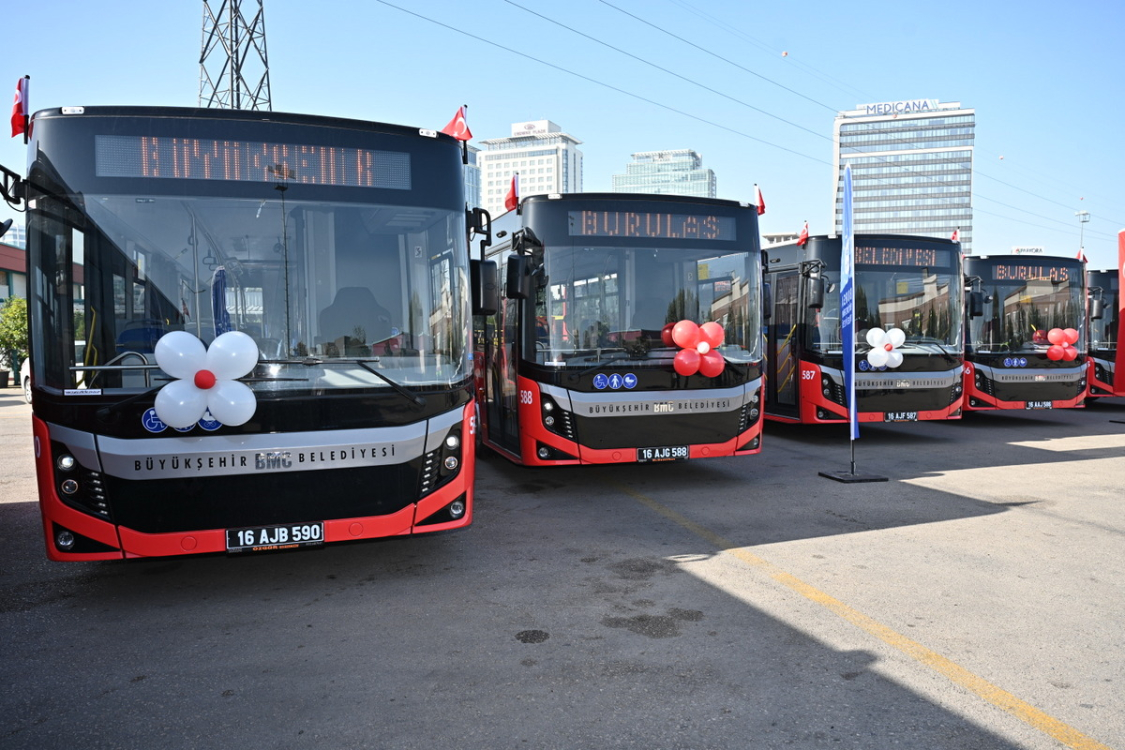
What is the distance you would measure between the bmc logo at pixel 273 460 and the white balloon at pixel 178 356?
565 millimetres

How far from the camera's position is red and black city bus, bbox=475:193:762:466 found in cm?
825

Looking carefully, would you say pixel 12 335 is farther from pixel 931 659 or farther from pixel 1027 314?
pixel 931 659

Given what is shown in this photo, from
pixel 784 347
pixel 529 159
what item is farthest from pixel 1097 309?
pixel 529 159

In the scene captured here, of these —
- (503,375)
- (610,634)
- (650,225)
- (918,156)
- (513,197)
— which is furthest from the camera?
(918,156)

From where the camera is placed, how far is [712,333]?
8.45m

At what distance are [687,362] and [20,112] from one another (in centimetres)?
574

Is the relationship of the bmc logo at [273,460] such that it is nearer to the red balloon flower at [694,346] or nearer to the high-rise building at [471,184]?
the high-rise building at [471,184]

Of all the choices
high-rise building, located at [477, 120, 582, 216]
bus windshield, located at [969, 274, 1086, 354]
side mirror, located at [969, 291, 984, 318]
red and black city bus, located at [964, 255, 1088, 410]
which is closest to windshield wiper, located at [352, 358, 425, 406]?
side mirror, located at [969, 291, 984, 318]

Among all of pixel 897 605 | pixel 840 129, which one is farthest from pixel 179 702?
pixel 840 129

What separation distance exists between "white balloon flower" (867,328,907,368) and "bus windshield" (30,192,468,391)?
315 inches

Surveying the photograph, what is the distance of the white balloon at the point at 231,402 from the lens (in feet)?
15.6

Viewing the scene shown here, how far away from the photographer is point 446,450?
18.1 feet

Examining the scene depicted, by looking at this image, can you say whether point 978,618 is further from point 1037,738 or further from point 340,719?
point 340,719

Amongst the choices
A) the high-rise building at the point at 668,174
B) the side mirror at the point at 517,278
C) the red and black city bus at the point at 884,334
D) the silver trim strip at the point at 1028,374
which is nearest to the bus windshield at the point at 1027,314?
the silver trim strip at the point at 1028,374
